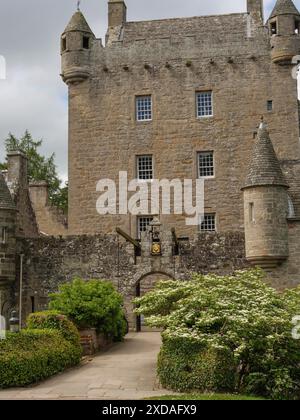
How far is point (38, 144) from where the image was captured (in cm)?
4806

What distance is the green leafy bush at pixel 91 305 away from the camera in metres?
19.7

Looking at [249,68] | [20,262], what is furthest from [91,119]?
[20,262]

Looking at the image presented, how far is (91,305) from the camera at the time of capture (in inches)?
780

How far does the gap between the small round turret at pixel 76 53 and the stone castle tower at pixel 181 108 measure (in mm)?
48

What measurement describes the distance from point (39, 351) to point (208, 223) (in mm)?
16933

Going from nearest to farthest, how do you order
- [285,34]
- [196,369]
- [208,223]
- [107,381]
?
[196,369]
[107,381]
[285,34]
[208,223]

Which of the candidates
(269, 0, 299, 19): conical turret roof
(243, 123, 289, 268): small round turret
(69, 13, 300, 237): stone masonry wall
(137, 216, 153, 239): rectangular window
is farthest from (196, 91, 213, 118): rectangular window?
(243, 123, 289, 268): small round turret

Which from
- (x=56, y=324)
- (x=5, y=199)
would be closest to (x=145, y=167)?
(x=5, y=199)

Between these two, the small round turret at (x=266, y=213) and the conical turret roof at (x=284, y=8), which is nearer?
the small round turret at (x=266, y=213)

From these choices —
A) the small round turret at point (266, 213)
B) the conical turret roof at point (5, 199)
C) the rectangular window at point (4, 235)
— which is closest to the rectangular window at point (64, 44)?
the conical turret roof at point (5, 199)

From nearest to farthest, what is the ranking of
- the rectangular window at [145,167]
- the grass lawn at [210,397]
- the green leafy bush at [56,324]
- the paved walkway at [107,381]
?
the grass lawn at [210,397], the paved walkway at [107,381], the green leafy bush at [56,324], the rectangular window at [145,167]

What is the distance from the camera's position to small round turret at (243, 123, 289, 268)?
23.1 metres

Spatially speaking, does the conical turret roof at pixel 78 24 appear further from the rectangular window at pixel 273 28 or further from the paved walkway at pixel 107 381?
the paved walkway at pixel 107 381

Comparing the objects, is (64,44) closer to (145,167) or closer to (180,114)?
(180,114)
